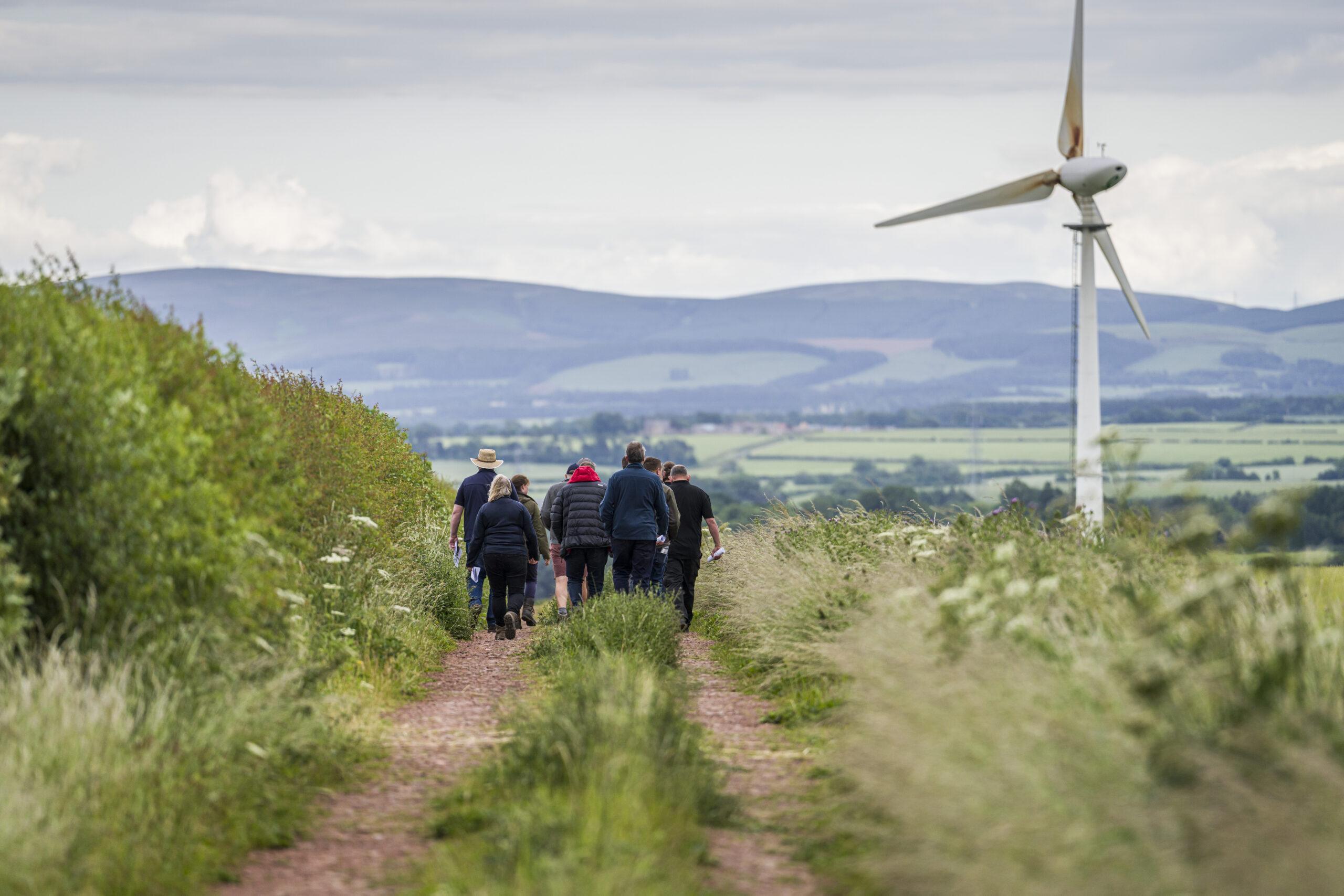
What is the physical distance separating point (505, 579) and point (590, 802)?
9.96 m

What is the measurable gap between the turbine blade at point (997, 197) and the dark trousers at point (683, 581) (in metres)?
5.37

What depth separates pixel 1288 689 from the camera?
20.1 ft

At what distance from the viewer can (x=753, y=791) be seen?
8.40 m

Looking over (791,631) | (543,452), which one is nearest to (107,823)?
(791,631)

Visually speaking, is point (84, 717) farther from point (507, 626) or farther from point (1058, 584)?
point (507, 626)

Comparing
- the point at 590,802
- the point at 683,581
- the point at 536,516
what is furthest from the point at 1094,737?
the point at 536,516

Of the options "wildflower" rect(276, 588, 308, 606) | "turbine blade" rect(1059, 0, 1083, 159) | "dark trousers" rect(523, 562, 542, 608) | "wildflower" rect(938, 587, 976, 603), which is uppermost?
"turbine blade" rect(1059, 0, 1083, 159)

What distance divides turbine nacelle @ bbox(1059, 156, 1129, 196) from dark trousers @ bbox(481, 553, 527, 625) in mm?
8406

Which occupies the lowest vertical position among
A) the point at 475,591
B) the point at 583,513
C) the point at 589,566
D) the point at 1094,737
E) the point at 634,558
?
the point at 475,591

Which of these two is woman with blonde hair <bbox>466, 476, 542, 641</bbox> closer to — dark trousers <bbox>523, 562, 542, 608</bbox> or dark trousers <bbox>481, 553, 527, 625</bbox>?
dark trousers <bbox>481, 553, 527, 625</bbox>

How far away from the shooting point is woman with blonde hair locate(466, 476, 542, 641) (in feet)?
52.6

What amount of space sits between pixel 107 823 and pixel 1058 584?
4786 mm

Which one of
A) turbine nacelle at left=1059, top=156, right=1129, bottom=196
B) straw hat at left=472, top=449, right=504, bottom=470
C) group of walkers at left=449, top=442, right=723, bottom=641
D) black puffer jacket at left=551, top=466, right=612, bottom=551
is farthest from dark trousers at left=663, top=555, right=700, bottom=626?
turbine nacelle at left=1059, top=156, right=1129, bottom=196

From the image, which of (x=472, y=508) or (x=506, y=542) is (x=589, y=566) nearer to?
(x=506, y=542)
